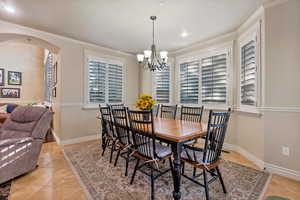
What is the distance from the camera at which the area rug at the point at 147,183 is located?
175cm

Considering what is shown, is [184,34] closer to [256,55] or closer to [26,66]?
[256,55]

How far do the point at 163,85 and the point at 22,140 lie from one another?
3.69 metres

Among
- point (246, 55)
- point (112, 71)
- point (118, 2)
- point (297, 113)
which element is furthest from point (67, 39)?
point (297, 113)

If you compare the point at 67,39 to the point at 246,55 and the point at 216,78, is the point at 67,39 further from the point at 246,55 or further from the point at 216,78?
the point at 246,55

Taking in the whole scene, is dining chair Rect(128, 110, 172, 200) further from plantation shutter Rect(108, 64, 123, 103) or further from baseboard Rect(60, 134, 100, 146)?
plantation shutter Rect(108, 64, 123, 103)

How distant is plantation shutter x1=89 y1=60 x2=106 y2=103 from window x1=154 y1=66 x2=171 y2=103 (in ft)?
5.64

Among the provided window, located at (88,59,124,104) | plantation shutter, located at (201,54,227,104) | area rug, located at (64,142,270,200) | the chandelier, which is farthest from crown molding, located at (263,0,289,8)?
window, located at (88,59,124,104)

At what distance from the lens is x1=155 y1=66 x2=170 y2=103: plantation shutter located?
466 cm

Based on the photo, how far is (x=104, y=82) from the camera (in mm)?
4371

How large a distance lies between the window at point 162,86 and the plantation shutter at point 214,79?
46.4 inches

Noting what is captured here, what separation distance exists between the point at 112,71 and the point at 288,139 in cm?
435

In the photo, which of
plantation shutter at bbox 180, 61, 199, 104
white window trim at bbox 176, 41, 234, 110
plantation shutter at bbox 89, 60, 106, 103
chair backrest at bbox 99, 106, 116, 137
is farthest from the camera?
plantation shutter at bbox 89, 60, 106, 103

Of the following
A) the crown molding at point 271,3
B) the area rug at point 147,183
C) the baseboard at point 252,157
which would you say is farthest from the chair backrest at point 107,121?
the crown molding at point 271,3

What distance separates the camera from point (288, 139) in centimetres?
219
